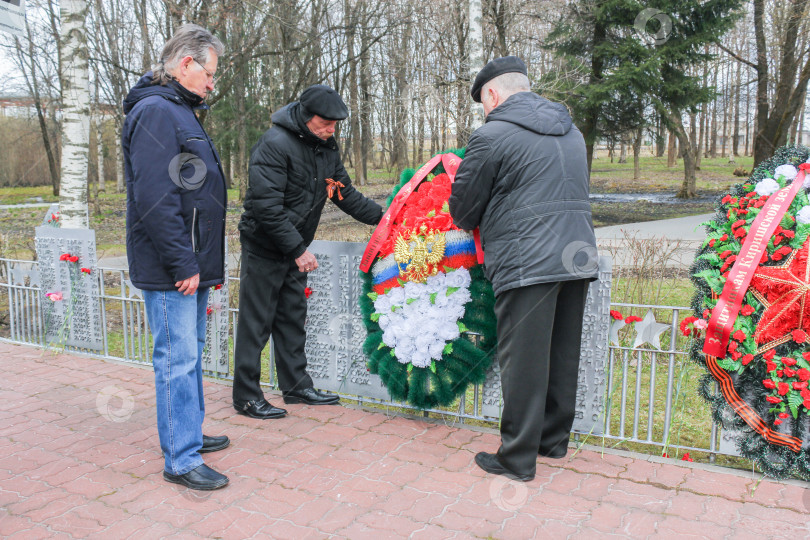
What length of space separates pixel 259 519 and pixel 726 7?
17295 mm

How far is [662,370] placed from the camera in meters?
5.53

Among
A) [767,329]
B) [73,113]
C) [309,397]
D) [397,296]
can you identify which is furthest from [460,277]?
[73,113]

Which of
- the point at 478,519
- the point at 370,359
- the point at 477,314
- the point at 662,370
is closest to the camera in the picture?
the point at 478,519

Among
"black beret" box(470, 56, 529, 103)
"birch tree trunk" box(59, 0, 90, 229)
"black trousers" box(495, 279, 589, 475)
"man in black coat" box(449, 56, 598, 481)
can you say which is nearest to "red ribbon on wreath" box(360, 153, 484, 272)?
"man in black coat" box(449, 56, 598, 481)

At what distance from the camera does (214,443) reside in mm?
3547

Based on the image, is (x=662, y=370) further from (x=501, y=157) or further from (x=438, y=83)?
(x=438, y=83)

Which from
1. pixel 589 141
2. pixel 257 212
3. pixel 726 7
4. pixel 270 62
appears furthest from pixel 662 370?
pixel 270 62

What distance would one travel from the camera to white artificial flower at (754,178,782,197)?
3131 millimetres

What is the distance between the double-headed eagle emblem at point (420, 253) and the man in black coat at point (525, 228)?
1.26ft

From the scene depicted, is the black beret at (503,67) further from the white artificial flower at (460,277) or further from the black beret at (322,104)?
the white artificial flower at (460,277)

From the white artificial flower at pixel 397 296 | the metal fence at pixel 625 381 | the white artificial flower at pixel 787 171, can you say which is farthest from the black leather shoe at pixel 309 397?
the white artificial flower at pixel 787 171

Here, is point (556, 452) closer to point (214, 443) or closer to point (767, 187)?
point (767, 187)

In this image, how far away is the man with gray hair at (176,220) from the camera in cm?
287

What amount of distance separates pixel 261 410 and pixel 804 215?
3228 millimetres
